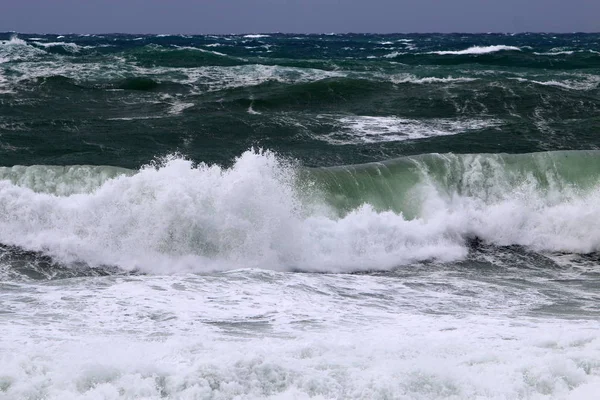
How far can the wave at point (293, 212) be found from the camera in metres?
11.4

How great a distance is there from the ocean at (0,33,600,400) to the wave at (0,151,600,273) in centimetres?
3

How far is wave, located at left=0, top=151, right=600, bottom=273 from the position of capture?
11.4 m

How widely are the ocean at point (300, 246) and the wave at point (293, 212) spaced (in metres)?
0.03

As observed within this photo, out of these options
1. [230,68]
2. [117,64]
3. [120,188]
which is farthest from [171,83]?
[120,188]

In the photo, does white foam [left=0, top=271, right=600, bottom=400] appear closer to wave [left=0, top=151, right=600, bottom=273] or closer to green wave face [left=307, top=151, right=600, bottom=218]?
wave [left=0, top=151, right=600, bottom=273]

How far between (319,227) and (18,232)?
160 inches

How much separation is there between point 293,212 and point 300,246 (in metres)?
0.83

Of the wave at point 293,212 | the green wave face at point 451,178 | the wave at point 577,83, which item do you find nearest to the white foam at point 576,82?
the wave at point 577,83

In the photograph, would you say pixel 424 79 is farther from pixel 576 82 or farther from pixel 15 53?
pixel 15 53

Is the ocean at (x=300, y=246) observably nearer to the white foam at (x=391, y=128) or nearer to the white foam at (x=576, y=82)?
the white foam at (x=391, y=128)

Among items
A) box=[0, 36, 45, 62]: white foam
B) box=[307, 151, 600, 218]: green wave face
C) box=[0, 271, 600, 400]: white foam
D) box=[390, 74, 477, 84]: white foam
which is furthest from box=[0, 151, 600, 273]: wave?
box=[0, 36, 45, 62]: white foam

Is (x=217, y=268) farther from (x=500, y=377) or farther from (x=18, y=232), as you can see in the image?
(x=500, y=377)

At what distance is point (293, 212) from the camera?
12.3 metres

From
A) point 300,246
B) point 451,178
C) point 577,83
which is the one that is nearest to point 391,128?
point 451,178
